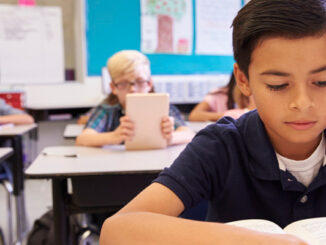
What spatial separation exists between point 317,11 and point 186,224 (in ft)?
1.48

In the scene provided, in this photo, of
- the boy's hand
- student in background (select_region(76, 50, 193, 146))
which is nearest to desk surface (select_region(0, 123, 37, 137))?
student in background (select_region(76, 50, 193, 146))

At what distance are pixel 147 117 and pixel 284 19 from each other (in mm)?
889

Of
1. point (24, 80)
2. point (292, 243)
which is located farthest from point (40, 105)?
point (292, 243)

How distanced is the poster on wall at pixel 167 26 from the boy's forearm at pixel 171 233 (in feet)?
11.6

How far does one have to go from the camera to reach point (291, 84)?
68 centimetres

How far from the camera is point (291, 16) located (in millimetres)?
684

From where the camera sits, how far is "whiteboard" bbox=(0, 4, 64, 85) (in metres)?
3.76

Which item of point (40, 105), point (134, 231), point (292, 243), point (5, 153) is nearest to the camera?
point (292, 243)

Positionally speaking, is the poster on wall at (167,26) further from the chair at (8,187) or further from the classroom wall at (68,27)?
the chair at (8,187)

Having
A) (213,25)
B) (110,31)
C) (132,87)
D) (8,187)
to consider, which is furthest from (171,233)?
(213,25)

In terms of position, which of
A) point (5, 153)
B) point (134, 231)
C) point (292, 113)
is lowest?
point (5, 153)

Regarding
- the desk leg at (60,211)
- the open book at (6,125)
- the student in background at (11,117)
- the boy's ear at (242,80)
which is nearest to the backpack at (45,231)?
the desk leg at (60,211)

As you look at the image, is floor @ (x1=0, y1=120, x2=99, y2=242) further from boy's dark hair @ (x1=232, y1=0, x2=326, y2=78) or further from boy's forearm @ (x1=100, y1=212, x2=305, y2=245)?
boy's dark hair @ (x1=232, y1=0, x2=326, y2=78)

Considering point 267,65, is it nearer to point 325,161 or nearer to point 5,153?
point 325,161
